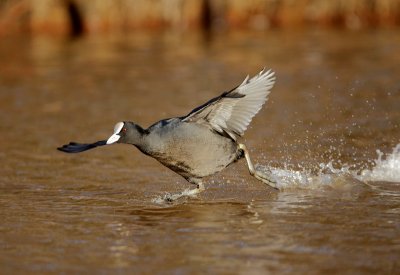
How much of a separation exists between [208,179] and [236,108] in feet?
3.84

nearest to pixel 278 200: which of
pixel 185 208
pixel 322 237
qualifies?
pixel 185 208

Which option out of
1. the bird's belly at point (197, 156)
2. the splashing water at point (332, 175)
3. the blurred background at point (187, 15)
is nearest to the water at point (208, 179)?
the splashing water at point (332, 175)

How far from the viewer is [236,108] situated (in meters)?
7.89

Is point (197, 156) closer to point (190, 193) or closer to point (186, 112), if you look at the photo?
point (190, 193)

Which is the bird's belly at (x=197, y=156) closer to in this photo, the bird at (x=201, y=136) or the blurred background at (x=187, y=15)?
the bird at (x=201, y=136)

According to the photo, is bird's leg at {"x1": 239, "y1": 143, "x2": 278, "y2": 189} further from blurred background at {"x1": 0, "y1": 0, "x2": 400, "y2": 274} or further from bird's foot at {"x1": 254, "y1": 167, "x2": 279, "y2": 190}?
blurred background at {"x1": 0, "y1": 0, "x2": 400, "y2": 274}

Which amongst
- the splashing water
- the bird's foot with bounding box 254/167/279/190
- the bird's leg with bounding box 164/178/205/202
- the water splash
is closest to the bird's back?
the bird's leg with bounding box 164/178/205/202

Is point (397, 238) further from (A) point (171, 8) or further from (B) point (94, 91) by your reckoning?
(A) point (171, 8)

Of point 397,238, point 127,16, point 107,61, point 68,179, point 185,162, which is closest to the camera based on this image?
point 397,238

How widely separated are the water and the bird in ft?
1.17

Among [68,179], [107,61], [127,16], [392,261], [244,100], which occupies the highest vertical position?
[127,16]

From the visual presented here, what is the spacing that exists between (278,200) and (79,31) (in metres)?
13.4

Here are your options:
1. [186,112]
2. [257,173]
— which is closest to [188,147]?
[257,173]

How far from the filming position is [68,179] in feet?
29.2
